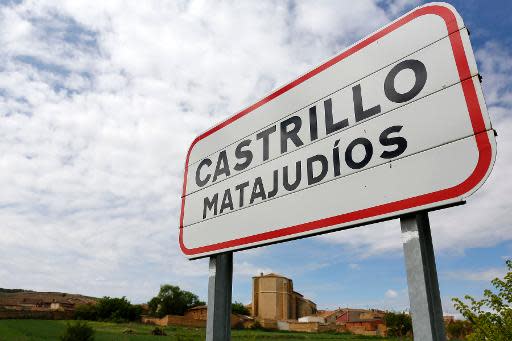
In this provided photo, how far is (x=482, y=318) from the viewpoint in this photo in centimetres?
763

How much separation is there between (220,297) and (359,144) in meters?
1.62

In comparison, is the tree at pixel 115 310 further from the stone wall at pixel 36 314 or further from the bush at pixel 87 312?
the stone wall at pixel 36 314

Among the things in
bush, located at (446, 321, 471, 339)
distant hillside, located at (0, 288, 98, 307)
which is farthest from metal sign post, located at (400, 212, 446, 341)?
distant hillside, located at (0, 288, 98, 307)

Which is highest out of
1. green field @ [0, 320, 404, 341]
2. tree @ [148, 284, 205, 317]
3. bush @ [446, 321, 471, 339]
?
tree @ [148, 284, 205, 317]

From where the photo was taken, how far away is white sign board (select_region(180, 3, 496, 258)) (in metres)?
2.04

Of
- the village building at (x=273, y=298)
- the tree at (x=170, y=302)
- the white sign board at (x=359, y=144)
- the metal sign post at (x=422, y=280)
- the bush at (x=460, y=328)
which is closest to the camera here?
the metal sign post at (x=422, y=280)

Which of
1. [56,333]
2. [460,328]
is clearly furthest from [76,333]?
[460,328]

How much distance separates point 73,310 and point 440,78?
8762cm

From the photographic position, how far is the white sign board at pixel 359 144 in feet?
6.68

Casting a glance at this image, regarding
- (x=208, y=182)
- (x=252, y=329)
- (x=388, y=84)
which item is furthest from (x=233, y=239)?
(x=252, y=329)

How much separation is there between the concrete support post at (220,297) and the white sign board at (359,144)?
5.3 inches

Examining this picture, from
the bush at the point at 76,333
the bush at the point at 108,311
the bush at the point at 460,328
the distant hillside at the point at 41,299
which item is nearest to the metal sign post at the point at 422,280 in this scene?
the bush at the point at 460,328

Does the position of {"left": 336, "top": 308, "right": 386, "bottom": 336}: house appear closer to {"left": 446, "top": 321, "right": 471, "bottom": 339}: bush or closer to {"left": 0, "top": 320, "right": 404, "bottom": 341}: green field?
{"left": 0, "top": 320, "right": 404, "bottom": 341}: green field

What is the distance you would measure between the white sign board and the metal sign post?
0.12m
